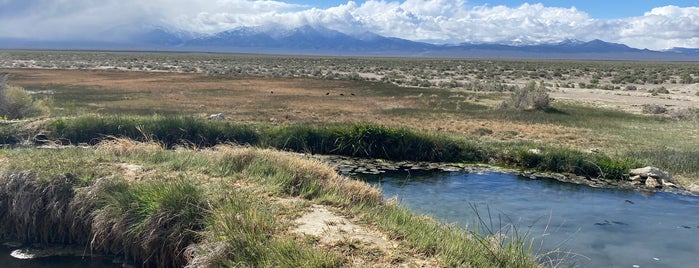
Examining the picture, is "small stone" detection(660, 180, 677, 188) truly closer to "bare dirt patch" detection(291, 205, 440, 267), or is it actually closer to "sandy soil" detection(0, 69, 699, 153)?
"sandy soil" detection(0, 69, 699, 153)

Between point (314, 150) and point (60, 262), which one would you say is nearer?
point (60, 262)

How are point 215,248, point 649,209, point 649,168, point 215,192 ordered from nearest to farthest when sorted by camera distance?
1. point 215,248
2. point 215,192
3. point 649,209
4. point 649,168

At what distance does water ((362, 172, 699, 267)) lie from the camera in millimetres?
11344

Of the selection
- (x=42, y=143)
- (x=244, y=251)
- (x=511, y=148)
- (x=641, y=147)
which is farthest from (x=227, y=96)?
(x=244, y=251)

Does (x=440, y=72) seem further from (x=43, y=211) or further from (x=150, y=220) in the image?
(x=150, y=220)

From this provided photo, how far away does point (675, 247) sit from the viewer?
38.7 feet

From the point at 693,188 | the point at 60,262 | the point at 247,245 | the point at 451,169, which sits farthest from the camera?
the point at 451,169

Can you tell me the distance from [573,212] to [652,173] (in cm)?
455

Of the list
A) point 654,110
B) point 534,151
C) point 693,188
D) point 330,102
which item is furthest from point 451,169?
point 654,110

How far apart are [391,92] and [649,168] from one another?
2550cm

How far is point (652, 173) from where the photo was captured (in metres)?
17.0

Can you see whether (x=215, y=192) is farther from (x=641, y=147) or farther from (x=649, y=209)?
(x=641, y=147)

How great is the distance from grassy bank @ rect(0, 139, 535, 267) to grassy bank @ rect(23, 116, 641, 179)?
21.8ft

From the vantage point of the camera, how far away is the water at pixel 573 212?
37.2 feet
